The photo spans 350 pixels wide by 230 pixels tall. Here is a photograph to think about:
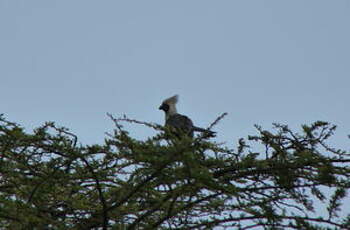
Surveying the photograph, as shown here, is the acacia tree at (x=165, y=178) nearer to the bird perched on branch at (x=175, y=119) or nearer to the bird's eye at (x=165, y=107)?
the bird perched on branch at (x=175, y=119)

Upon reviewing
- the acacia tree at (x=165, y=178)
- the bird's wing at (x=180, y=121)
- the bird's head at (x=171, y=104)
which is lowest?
the acacia tree at (x=165, y=178)

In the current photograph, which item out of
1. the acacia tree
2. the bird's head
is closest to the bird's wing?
the bird's head

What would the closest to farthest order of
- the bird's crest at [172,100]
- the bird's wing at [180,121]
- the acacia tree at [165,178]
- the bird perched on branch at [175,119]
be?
the acacia tree at [165,178] < the bird perched on branch at [175,119] < the bird's wing at [180,121] < the bird's crest at [172,100]

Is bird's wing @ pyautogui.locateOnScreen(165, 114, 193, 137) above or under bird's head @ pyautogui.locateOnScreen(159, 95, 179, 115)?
under

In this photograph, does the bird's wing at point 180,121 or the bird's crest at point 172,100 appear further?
the bird's crest at point 172,100

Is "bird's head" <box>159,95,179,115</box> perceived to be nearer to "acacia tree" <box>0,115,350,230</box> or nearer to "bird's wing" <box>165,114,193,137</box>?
"bird's wing" <box>165,114,193,137</box>

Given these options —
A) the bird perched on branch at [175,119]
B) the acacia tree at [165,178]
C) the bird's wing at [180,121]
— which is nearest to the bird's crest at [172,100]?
the bird perched on branch at [175,119]

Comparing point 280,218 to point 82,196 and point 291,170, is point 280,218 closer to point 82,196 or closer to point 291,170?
point 291,170

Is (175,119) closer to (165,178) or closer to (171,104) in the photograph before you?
(171,104)

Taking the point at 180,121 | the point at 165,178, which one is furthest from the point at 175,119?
the point at 165,178

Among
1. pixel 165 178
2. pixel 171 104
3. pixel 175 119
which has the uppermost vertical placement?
pixel 171 104

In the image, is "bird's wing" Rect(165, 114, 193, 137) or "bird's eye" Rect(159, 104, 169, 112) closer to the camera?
"bird's wing" Rect(165, 114, 193, 137)

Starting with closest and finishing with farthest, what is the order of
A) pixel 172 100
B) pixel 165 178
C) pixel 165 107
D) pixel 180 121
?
pixel 165 178, pixel 180 121, pixel 172 100, pixel 165 107

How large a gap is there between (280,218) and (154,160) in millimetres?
1092
